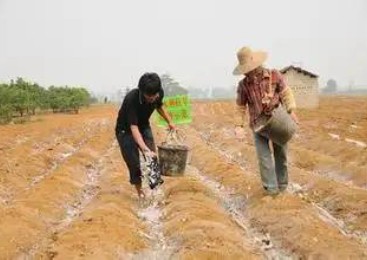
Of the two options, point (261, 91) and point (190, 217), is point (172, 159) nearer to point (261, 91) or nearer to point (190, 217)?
point (190, 217)

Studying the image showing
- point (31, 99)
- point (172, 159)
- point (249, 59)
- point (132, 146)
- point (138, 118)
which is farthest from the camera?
point (31, 99)

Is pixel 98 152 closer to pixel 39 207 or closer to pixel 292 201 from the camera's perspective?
pixel 39 207

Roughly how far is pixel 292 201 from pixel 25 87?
66927 millimetres

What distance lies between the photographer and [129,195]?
12.3 metres

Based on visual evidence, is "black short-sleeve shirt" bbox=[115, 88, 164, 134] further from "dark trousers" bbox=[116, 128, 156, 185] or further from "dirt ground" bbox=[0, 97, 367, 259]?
"dirt ground" bbox=[0, 97, 367, 259]

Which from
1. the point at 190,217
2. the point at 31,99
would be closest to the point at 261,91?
the point at 190,217

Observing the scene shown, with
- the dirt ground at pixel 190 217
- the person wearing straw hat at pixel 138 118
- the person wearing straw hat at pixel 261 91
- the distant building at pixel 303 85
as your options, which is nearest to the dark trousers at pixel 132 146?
the person wearing straw hat at pixel 138 118

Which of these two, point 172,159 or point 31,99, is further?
point 31,99

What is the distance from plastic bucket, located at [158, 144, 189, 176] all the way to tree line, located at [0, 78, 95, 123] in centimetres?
4914

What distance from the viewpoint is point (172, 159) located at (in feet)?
36.0

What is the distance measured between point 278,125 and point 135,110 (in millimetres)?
2505

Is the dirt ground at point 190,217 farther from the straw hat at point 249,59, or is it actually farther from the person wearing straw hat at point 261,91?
the straw hat at point 249,59

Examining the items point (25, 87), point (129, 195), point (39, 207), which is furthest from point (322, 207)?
point (25, 87)

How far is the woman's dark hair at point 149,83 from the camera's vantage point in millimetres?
9664
